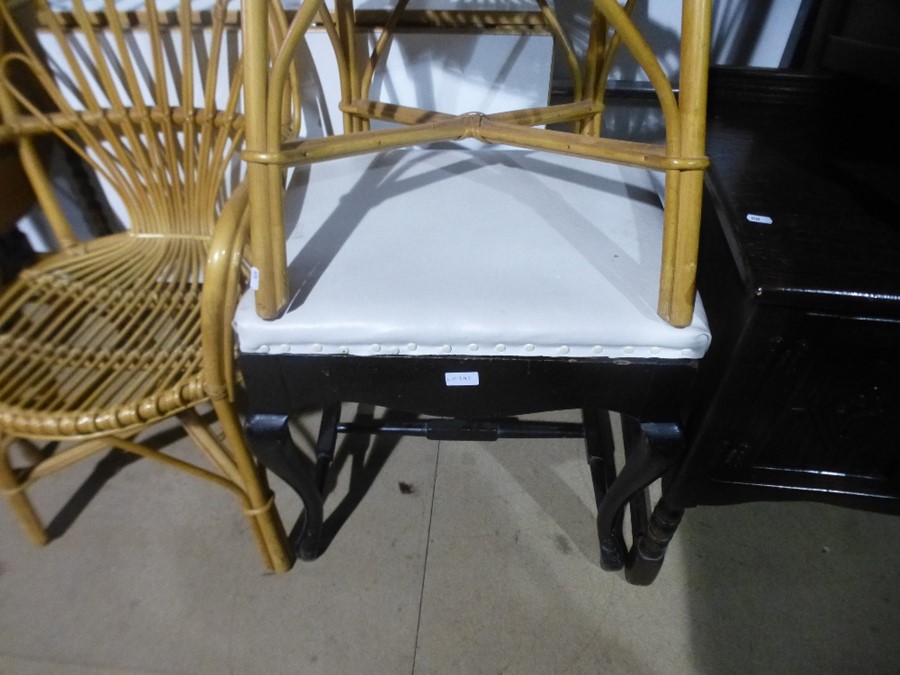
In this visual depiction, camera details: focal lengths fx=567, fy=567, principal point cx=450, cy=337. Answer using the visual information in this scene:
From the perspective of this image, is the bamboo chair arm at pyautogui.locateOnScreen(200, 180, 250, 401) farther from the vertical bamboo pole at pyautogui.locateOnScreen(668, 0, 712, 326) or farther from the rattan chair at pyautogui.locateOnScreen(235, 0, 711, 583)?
the vertical bamboo pole at pyautogui.locateOnScreen(668, 0, 712, 326)

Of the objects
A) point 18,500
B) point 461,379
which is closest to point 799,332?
point 461,379

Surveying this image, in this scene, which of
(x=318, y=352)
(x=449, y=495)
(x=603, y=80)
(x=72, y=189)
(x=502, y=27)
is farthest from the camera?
(x=72, y=189)

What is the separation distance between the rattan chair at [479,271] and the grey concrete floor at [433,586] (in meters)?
0.22

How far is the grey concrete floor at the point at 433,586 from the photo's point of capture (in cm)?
86

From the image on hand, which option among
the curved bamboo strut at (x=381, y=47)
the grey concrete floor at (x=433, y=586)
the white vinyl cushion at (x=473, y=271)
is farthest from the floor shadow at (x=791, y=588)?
the curved bamboo strut at (x=381, y=47)

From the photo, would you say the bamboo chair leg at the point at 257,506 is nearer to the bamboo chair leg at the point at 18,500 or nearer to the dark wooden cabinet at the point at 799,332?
the bamboo chair leg at the point at 18,500

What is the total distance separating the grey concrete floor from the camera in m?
0.86

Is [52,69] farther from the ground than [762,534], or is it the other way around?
[52,69]

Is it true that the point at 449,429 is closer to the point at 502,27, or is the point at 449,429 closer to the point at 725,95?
the point at 502,27

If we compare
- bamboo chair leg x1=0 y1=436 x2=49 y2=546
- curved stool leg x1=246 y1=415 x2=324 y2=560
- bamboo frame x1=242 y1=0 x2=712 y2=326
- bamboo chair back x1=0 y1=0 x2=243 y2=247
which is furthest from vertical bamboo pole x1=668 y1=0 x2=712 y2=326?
bamboo chair leg x1=0 y1=436 x2=49 y2=546

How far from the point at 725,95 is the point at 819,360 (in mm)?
652

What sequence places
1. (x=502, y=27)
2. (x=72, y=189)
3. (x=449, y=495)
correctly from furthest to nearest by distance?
(x=72, y=189) → (x=449, y=495) → (x=502, y=27)

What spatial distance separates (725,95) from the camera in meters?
1.04

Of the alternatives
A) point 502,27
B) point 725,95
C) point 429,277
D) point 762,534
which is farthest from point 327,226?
point 762,534
